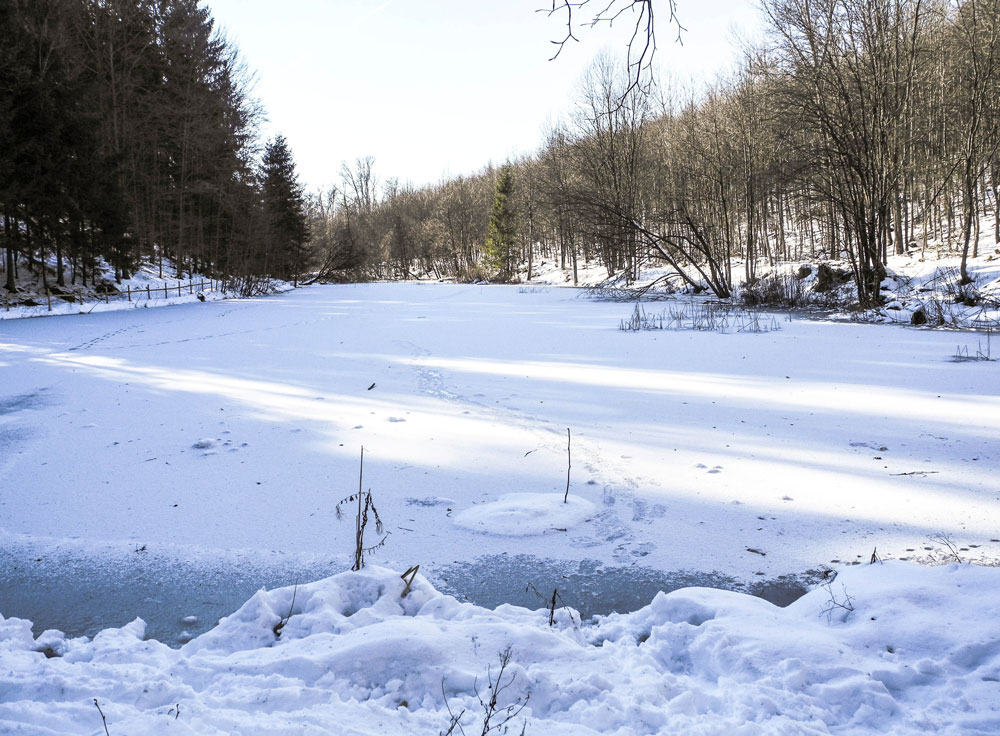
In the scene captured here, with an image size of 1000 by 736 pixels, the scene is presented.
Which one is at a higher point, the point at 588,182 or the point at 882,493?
the point at 588,182

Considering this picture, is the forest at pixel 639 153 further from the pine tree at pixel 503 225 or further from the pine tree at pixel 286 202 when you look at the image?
the pine tree at pixel 503 225

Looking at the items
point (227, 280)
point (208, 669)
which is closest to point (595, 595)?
point (208, 669)

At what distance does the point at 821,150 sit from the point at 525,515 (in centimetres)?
1395

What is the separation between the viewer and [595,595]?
2650 millimetres

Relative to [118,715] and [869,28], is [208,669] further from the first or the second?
[869,28]

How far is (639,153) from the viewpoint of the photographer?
33.3m

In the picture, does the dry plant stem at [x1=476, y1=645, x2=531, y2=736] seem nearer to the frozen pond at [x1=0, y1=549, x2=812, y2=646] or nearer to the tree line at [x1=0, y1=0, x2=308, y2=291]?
the frozen pond at [x1=0, y1=549, x2=812, y2=646]

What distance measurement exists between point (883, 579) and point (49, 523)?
160 inches

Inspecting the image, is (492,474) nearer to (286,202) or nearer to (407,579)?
(407,579)

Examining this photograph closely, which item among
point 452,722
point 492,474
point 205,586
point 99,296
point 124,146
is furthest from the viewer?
point 124,146

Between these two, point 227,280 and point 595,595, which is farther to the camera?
point 227,280

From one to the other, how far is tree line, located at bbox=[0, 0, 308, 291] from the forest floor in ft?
49.2

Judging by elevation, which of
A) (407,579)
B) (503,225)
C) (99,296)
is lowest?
(407,579)

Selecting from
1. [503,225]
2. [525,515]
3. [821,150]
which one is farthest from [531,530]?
[503,225]
